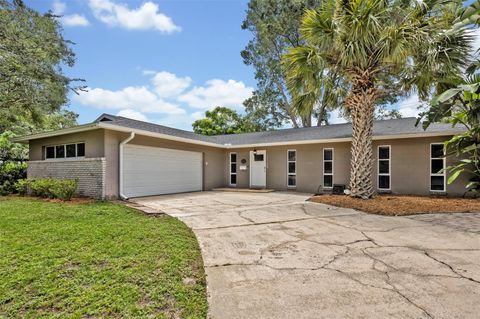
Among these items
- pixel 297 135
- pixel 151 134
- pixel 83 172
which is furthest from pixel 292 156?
pixel 83 172

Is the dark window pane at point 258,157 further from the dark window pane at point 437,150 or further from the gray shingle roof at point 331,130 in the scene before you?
the dark window pane at point 437,150

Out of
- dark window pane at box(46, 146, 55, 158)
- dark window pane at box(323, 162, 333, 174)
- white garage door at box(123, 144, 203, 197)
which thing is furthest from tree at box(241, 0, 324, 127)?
dark window pane at box(46, 146, 55, 158)

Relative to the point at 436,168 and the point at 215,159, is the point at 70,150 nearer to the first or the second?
the point at 215,159

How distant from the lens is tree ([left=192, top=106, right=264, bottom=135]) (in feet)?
90.5

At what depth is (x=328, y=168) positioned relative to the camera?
481 inches

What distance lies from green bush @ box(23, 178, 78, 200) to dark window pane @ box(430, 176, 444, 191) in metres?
13.0

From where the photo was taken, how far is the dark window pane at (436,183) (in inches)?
398

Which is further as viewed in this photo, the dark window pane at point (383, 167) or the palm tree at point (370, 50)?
the dark window pane at point (383, 167)

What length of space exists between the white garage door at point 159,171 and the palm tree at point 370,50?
604 cm

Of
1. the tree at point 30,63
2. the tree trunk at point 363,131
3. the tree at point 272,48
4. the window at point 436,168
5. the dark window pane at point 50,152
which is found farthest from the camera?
the tree at point 272,48

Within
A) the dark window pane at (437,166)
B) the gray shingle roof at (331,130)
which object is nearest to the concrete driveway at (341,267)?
the dark window pane at (437,166)

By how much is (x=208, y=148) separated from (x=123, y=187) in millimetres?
5347

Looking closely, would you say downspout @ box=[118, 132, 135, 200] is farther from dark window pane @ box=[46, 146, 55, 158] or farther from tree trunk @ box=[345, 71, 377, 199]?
tree trunk @ box=[345, 71, 377, 199]

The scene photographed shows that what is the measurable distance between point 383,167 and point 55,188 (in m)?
12.5
